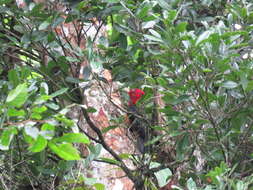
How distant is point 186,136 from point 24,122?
72cm

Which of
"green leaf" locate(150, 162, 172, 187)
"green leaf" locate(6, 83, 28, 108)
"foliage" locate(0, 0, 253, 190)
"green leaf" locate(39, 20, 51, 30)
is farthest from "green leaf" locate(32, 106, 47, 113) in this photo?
"green leaf" locate(150, 162, 172, 187)

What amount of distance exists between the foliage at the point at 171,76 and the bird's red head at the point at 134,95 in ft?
0.16

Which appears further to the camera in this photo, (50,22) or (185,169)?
(185,169)

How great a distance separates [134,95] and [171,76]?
0.45 m

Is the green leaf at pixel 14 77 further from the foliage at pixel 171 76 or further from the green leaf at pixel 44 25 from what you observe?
the green leaf at pixel 44 25

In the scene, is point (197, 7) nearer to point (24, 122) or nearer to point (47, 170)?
point (47, 170)

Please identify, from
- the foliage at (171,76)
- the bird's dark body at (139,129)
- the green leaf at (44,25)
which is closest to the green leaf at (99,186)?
the foliage at (171,76)

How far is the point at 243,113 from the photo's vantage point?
1.61 metres

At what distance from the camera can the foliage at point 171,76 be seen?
57.6 inches

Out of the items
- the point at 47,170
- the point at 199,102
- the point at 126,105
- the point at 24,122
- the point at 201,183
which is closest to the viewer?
the point at 24,122

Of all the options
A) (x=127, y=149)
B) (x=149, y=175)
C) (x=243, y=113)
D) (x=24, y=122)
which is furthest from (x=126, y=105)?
(x=24, y=122)

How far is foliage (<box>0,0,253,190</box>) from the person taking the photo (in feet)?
4.80

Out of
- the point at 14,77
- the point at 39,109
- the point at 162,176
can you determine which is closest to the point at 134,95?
the point at 162,176

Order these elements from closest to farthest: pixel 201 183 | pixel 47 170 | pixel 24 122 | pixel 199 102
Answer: pixel 24 122, pixel 199 102, pixel 47 170, pixel 201 183
